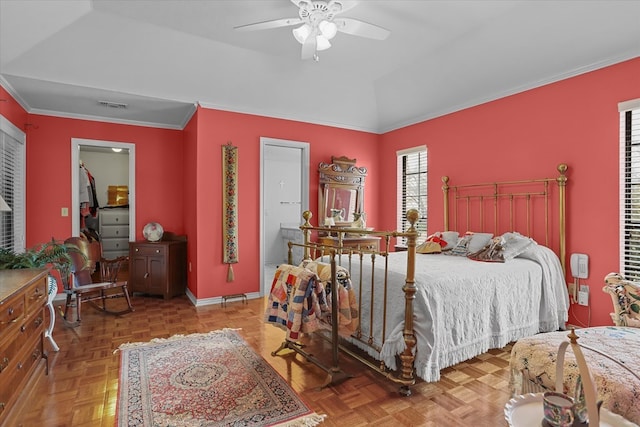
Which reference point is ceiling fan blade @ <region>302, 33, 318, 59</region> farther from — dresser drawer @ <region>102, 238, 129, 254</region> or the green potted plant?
dresser drawer @ <region>102, 238, 129, 254</region>

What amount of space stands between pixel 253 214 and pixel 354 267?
2250 mm

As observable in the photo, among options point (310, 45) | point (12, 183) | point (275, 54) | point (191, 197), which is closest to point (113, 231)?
point (12, 183)

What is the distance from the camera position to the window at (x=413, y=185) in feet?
17.2

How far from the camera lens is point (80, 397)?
7.40 feet

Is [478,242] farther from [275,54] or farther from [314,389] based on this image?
[275,54]

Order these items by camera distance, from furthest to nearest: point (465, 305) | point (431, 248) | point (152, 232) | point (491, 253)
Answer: point (152, 232) < point (431, 248) < point (491, 253) < point (465, 305)

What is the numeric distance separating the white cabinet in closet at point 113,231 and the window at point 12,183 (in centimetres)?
233

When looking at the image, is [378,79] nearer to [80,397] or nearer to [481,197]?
[481,197]

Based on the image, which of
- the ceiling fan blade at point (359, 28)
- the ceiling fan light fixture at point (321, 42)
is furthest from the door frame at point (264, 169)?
the ceiling fan blade at point (359, 28)

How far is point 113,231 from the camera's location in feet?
21.8

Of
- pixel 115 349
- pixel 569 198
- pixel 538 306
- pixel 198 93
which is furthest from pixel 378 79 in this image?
pixel 115 349

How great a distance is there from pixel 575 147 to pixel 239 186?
3.88m

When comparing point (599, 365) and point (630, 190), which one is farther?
point (630, 190)

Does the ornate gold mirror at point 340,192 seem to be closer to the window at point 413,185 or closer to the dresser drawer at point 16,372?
the window at point 413,185
